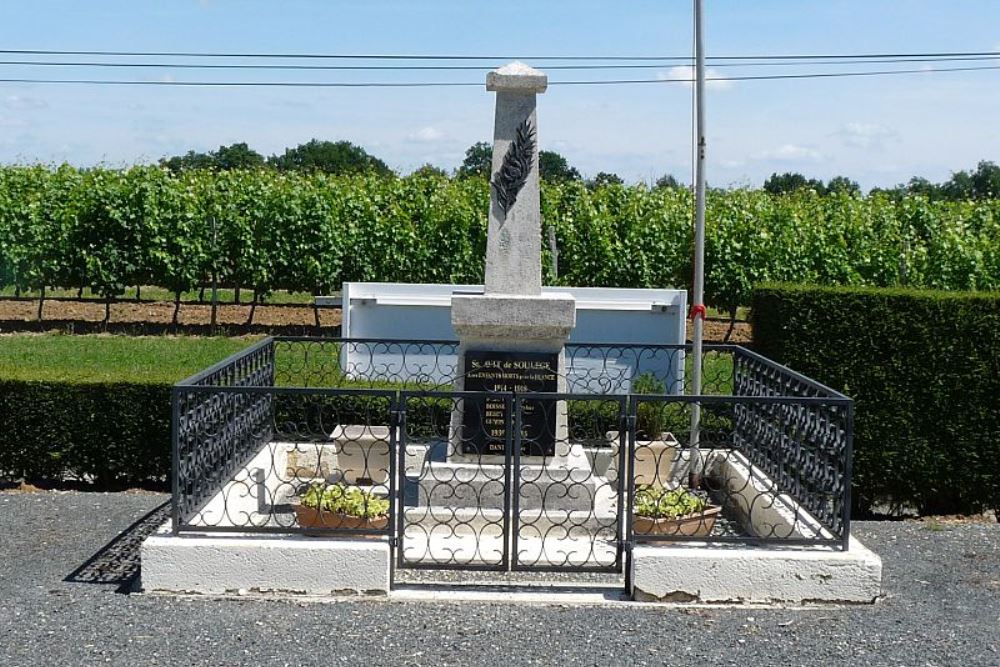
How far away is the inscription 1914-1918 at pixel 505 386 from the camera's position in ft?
25.3

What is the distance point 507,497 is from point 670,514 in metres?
1.27

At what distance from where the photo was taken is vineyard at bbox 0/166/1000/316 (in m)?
22.8

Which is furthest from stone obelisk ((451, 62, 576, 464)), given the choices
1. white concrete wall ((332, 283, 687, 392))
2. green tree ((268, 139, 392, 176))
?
green tree ((268, 139, 392, 176))

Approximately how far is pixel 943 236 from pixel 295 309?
50.9 feet

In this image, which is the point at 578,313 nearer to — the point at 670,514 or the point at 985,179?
the point at 670,514

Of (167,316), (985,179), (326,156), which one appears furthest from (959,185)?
(167,316)

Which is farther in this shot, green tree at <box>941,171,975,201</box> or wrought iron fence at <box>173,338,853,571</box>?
green tree at <box>941,171,975,201</box>

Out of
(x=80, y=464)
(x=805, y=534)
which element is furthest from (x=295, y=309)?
(x=805, y=534)

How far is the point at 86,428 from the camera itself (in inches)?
359

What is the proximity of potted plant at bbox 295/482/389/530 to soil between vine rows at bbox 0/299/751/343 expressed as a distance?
656 inches

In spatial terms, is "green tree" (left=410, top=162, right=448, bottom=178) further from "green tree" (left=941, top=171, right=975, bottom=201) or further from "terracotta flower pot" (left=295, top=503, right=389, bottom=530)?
"green tree" (left=941, top=171, right=975, bottom=201)

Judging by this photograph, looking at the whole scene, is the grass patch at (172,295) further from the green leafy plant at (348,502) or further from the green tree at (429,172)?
the green leafy plant at (348,502)

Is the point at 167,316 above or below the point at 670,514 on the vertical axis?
above

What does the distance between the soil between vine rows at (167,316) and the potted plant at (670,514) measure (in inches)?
624
